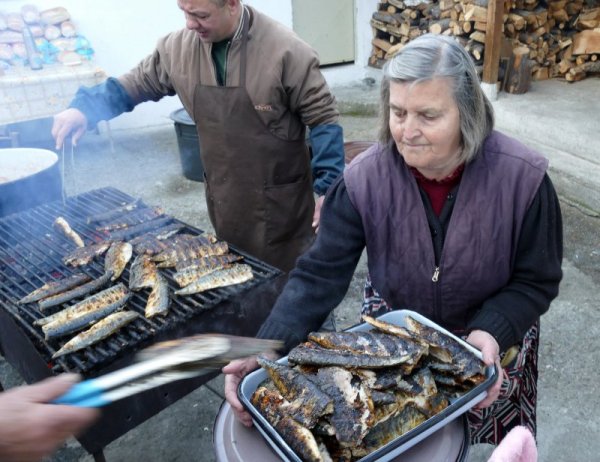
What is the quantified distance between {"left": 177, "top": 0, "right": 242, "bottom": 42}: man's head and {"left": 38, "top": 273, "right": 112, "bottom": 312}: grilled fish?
1.54 m

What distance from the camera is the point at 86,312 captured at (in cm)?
277

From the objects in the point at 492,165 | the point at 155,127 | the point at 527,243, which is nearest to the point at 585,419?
the point at 527,243

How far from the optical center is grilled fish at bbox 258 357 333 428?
1594mm

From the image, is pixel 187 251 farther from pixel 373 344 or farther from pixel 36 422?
pixel 36 422

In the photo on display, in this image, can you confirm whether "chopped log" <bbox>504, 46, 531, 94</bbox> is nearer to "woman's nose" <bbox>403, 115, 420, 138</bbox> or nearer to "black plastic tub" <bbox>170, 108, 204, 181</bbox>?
"black plastic tub" <bbox>170, 108, 204, 181</bbox>

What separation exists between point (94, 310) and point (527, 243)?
2.08 meters

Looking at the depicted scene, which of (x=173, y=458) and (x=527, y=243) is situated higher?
(x=527, y=243)

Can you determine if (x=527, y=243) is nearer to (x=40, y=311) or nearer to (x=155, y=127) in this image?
(x=40, y=311)

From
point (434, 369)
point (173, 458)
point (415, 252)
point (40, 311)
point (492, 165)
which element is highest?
point (492, 165)

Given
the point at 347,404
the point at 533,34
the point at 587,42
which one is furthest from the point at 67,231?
the point at 587,42

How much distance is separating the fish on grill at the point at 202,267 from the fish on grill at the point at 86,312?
0.96 feet

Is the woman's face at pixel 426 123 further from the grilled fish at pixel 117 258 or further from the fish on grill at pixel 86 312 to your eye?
the grilled fish at pixel 117 258

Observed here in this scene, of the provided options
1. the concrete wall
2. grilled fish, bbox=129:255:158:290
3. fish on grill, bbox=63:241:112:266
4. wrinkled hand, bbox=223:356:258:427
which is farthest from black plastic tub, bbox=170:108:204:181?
wrinkled hand, bbox=223:356:258:427

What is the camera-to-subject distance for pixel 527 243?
2.12 meters
